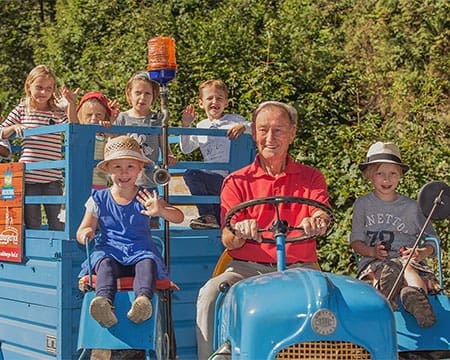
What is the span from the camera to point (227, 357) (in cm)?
357

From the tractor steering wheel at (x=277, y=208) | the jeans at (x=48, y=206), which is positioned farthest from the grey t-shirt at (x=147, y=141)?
the tractor steering wheel at (x=277, y=208)

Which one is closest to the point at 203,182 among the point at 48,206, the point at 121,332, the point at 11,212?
the point at 48,206

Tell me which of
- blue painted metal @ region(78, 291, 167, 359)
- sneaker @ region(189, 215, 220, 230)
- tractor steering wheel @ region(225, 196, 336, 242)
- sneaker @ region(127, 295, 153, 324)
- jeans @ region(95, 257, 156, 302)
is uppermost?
tractor steering wheel @ region(225, 196, 336, 242)

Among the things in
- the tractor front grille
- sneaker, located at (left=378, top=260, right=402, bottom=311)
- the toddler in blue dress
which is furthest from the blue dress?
the tractor front grille

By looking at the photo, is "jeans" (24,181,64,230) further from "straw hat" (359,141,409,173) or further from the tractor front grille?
the tractor front grille

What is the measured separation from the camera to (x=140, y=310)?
4379mm

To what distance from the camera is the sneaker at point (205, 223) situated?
5.70 metres

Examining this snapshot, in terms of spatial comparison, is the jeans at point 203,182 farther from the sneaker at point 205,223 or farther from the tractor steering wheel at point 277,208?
the tractor steering wheel at point 277,208

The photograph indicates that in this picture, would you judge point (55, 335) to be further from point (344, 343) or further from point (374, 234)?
point (344, 343)

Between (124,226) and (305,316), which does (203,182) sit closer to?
(124,226)

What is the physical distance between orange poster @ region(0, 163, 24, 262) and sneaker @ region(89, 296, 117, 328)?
147 centimetres

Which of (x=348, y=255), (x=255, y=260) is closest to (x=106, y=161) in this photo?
(x=255, y=260)

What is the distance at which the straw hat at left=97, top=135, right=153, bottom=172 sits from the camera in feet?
16.0

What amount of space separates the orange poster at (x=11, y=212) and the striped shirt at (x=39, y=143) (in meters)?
0.20
